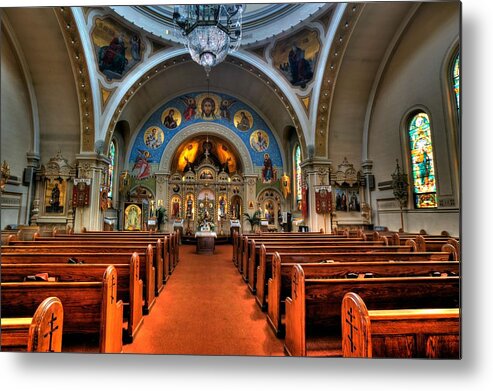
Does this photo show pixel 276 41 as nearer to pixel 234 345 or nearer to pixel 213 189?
pixel 213 189

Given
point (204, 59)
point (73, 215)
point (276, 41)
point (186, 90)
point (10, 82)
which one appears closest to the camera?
point (10, 82)

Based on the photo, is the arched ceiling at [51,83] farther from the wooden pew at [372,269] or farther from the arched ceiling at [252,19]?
the wooden pew at [372,269]

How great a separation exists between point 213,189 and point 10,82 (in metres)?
11.2

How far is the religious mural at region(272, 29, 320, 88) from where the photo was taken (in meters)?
8.87

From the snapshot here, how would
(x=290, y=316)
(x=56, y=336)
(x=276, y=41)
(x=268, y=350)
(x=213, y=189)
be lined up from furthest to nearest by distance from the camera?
(x=213, y=189), (x=276, y=41), (x=268, y=350), (x=290, y=316), (x=56, y=336)

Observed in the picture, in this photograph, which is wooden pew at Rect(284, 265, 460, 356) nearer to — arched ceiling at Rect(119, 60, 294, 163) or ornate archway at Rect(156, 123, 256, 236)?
arched ceiling at Rect(119, 60, 294, 163)

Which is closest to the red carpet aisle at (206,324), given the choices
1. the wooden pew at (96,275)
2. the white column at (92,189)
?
the wooden pew at (96,275)

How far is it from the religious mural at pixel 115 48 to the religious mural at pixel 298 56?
5.40 m

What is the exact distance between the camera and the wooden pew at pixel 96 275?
2.41 m

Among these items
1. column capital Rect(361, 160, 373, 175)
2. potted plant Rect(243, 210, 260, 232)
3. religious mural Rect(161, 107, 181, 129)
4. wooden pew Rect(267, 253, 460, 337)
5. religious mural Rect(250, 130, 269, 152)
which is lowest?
wooden pew Rect(267, 253, 460, 337)

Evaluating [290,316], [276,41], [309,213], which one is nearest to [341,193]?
[309,213]

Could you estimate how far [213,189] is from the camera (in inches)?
576

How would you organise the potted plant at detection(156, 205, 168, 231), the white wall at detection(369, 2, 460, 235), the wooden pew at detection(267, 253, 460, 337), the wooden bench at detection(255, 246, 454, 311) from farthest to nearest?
the potted plant at detection(156, 205, 168, 231) → the white wall at detection(369, 2, 460, 235) → the wooden bench at detection(255, 246, 454, 311) → the wooden pew at detection(267, 253, 460, 337)

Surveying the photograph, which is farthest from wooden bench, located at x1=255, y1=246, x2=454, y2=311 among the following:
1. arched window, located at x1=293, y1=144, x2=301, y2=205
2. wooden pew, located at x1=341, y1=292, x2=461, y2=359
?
arched window, located at x1=293, y1=144, x2=301, y2=205
